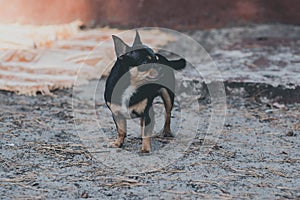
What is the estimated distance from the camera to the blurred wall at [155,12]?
7590 mm

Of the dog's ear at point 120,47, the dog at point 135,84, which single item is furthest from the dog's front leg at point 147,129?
the dog's ear at point 120,47

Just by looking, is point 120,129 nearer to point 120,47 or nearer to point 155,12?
point 120,47

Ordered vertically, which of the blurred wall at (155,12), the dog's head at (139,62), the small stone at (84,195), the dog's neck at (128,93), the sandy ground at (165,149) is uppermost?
the blurred wall at (155,12)

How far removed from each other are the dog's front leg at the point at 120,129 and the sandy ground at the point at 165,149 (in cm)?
8

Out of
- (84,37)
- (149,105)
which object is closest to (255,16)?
(84,37)

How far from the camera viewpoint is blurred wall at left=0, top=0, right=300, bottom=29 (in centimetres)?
759

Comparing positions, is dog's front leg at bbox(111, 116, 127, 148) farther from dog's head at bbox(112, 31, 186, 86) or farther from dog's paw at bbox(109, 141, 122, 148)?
dog's head at bbox(112, 31, 186, 86)

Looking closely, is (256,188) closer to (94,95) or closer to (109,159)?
(109,159)

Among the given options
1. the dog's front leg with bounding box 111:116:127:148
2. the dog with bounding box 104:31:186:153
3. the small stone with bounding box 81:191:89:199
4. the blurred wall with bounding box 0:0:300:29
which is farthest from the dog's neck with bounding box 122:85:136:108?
the blurred wall with bounding box 0:0:300:29

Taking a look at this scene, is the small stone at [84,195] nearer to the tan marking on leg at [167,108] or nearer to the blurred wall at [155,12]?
the tan marking on leg at [167,108]

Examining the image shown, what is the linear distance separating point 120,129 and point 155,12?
4.73m

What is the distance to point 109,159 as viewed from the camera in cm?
323

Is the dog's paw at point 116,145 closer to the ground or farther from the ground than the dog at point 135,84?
closer to the ground

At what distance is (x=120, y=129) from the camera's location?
3.35 m
